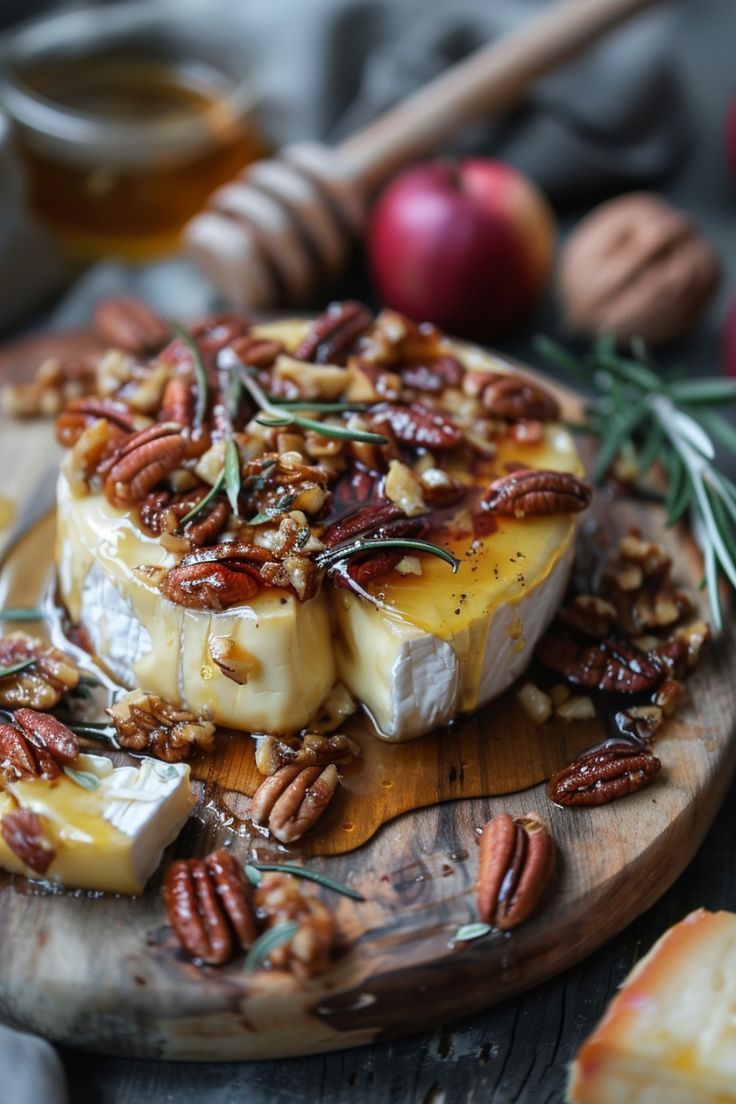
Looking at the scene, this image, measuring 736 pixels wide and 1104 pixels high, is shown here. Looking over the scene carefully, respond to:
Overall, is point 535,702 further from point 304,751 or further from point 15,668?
point 15,668

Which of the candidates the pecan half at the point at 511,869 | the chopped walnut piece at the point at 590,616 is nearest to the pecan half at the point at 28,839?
the pecan half at the point at 511,869

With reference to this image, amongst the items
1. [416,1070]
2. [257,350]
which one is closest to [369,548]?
[257,350]

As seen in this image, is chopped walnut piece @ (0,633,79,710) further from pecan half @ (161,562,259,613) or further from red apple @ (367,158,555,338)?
red apple @ (367,158,555,338)

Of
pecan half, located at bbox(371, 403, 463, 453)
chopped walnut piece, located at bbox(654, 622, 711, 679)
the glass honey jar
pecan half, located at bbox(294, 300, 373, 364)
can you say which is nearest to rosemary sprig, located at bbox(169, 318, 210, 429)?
pecan half, located at bbox(294, 300, 373, 364)

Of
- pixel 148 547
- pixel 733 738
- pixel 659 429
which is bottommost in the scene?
pixel 733 738

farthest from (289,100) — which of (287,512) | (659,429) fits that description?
(287,512)

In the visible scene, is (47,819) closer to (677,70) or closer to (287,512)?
(287,512)
